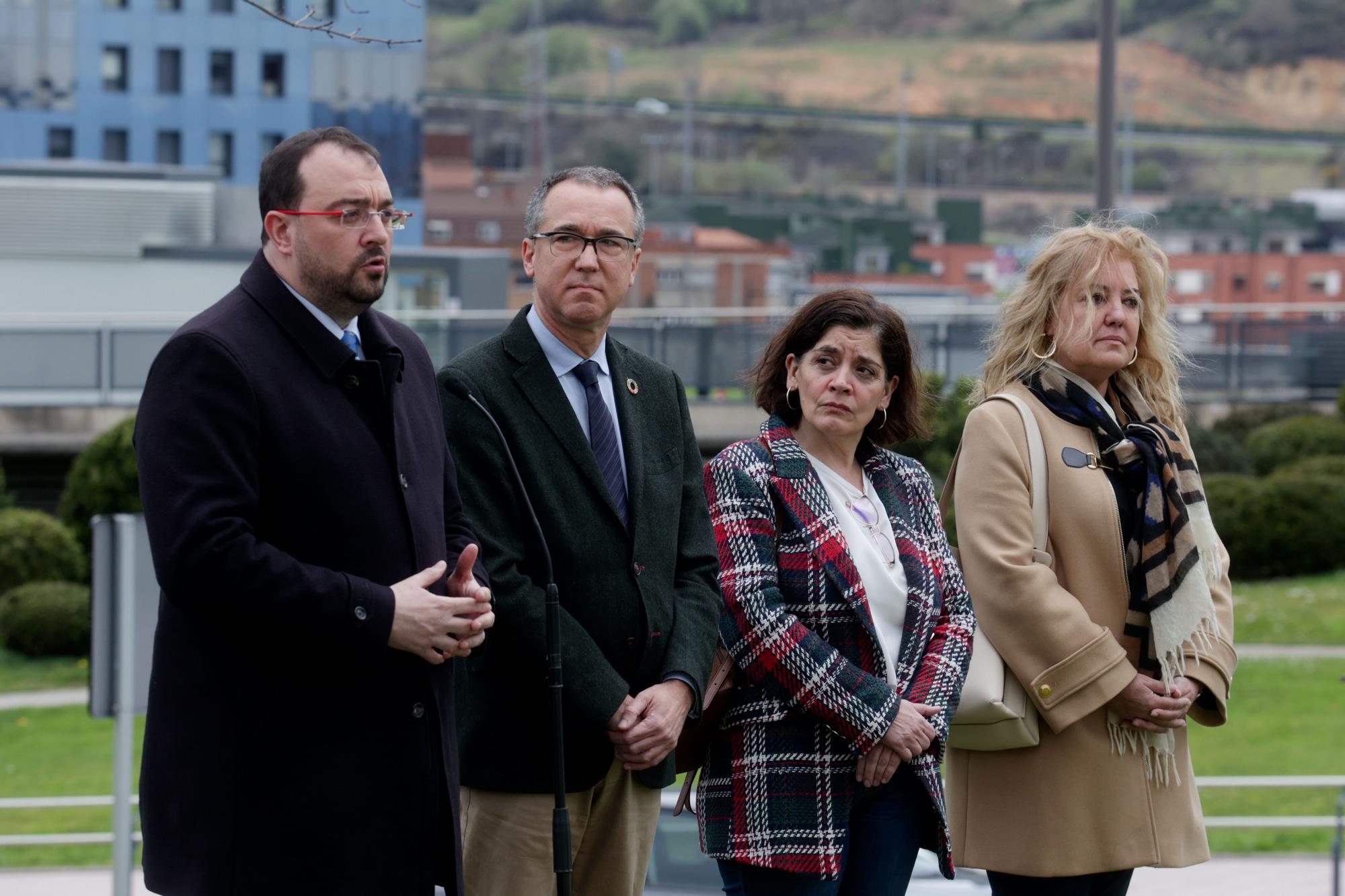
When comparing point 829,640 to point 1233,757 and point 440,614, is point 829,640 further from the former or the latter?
point 1233,757

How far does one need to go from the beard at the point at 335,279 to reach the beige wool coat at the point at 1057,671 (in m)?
1.69

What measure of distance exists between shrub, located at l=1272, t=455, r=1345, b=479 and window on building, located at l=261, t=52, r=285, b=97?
66489mm

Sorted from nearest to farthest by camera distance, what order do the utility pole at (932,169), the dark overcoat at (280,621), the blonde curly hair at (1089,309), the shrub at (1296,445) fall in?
1. the dark overcoat at (280,621)
2. the blonde curly hair at (1089,309)
3. the shrub at (1296,445)
4. the utility pole at (932,169)

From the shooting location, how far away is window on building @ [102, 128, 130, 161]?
80.0 metres

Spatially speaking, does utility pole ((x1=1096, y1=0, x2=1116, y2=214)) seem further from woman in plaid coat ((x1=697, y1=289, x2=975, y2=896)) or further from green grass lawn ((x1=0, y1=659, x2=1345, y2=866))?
woman in plaid coat ((x1=697, y1=289, x2=975, y2=896))

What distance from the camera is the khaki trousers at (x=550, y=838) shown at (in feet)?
12.8

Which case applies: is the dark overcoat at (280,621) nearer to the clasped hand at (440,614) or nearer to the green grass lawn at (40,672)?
the clasped hand at (440,614)

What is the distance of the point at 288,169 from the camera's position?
137 inches

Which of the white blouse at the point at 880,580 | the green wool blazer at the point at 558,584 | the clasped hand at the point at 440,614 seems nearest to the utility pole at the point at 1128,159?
the white blouse at the point at 880,580

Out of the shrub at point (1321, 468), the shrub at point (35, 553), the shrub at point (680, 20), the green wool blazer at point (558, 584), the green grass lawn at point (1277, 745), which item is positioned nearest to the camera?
the green wool blazer at point (558, 584)

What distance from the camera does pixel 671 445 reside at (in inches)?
165

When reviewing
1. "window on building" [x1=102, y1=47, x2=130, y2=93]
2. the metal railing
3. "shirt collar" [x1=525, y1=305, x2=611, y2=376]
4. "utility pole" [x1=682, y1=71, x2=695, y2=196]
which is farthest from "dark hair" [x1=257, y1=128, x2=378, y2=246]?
"utility pole" [x1=682, y1=71, x2=695, y2=196]

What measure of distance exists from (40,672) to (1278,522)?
40.8 ft

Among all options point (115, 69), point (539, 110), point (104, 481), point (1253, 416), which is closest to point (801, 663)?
point (104, 481)
